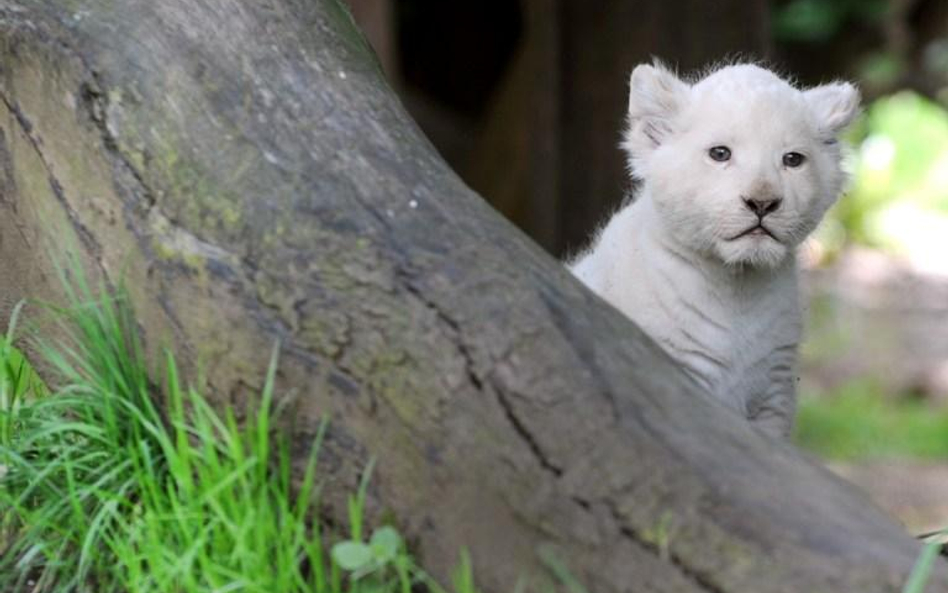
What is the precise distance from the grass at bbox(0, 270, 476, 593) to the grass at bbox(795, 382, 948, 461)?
7.83m

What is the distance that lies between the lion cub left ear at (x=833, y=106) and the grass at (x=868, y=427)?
22.7 feet

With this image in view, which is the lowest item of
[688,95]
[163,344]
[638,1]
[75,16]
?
[163,344]

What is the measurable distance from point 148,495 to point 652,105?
1.65m

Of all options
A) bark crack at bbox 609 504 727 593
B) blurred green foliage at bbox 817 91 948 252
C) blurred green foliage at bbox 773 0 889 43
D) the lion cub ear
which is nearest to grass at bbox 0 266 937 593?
bark crack at bbox 609 504 727 593

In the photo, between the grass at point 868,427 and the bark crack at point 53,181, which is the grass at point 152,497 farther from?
the grass at point 868,427

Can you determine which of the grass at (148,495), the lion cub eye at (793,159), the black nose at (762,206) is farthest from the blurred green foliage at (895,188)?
the grass at (148,495)

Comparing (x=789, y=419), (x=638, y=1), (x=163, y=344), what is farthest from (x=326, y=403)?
(x=638, y=1)

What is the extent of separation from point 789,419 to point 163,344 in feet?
5.67

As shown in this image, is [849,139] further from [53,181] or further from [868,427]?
[53,181]

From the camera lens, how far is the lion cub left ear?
4.34 meters

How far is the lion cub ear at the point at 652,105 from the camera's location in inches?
172

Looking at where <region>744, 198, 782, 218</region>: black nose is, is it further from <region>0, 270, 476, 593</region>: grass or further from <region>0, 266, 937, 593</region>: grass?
<region>0, 270, 476, 593</region>: grass

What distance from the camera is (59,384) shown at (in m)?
4.16

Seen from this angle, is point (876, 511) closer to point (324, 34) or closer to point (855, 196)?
point (324, 34)
